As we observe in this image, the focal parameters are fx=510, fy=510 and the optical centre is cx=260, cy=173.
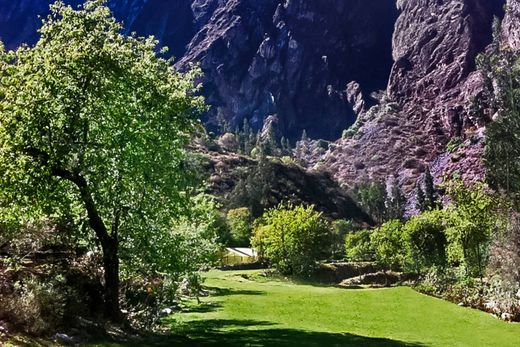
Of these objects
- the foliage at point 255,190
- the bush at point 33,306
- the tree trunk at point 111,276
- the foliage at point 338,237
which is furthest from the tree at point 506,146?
the bush at point 33,306

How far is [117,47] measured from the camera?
20.4 m

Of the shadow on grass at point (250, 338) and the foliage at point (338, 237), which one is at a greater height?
the foliage at point (338, 237)

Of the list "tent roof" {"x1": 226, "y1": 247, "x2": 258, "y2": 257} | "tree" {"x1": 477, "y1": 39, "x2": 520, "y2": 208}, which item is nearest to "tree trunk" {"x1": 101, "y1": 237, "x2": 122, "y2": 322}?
"tree" {"x1": 477, "y1": 39, "x2": 520, "y2": 208}

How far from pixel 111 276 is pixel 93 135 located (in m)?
5.69

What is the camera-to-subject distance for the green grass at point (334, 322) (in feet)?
76.0

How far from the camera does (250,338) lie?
22875 millimetres

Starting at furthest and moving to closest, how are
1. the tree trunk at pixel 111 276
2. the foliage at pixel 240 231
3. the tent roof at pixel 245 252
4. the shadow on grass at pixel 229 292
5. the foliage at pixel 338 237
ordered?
1. the foliage at pixel 240 231
2. the foliage at pixel 338 237
3. the tent roof at pixel 245 252
4. the shadow on grass at pixel 229 292
5. the tree trunk at pixel 111 276

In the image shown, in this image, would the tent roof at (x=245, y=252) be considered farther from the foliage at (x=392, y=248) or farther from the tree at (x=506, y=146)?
the tree at (x=506, y=146)

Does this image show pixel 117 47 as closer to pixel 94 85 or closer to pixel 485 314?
pixel 94 85

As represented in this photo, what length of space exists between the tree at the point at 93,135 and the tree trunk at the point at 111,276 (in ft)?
0.13

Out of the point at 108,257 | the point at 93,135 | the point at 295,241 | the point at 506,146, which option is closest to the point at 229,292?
the point at 295,241

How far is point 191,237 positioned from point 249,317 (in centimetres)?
628

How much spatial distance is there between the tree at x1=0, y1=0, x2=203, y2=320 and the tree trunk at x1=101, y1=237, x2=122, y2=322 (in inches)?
1.6

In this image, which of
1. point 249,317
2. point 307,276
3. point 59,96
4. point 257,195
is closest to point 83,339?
point 59,96
